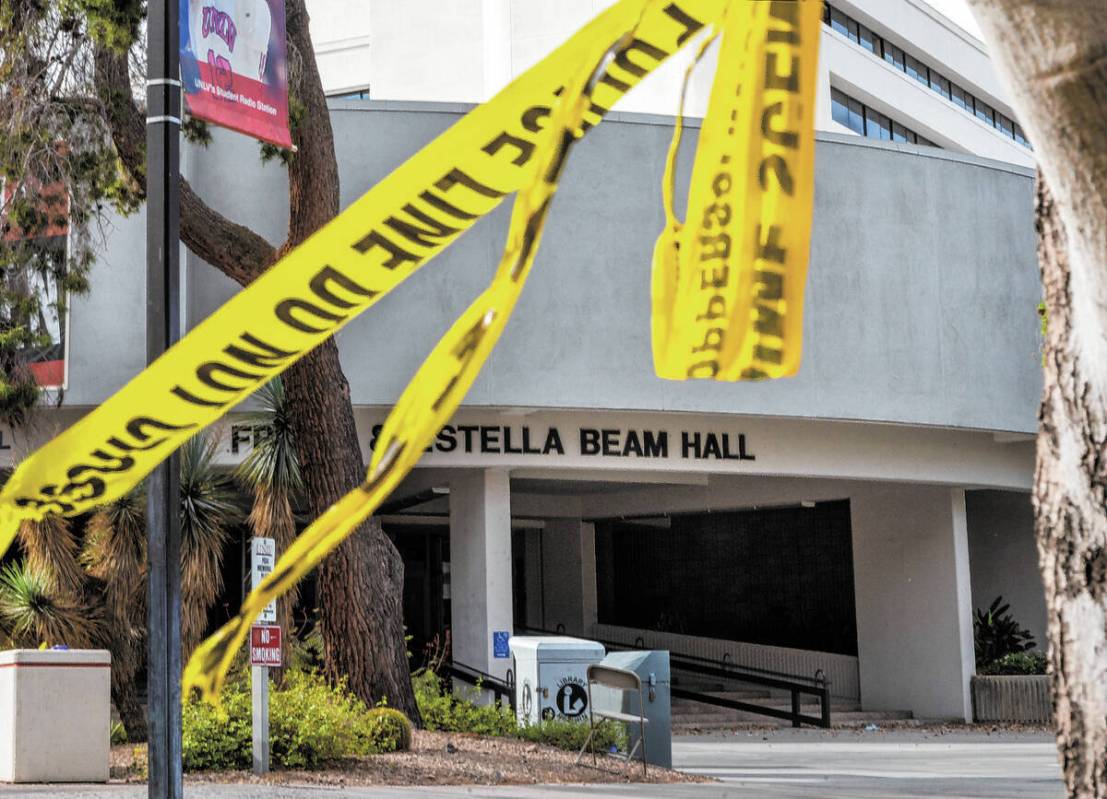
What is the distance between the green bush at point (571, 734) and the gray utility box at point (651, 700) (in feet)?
0.92

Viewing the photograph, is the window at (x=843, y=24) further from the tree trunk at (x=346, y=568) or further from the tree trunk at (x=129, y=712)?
the tree trunk at (x=129, y=712)

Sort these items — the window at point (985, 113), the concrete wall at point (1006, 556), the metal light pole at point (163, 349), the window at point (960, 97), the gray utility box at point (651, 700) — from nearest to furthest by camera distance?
1. the metal light pole at point (163, 349)
2. the gray utility box at point (651, 700)
3. the concrete wall at point (1006, 556)
4. the window at point (960, 97)
5. the window at point (985, 113)

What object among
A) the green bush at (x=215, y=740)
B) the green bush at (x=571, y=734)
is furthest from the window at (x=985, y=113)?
the green bush at (x=215, y=740)

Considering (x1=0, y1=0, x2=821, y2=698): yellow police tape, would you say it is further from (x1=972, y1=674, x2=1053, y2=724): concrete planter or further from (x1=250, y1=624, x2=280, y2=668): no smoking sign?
(x1=972, y1=674, x2=1053, y2=724): concrete planter

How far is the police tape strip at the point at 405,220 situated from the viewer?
3309 mm

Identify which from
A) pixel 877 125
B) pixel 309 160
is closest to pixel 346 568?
pixel 309 160

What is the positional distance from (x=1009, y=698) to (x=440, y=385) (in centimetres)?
2683

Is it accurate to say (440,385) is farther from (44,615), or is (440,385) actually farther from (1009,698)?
(1009,698)

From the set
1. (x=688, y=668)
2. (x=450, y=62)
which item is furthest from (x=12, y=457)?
(x=450, y=62)

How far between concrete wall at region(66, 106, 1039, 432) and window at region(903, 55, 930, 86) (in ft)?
67.5

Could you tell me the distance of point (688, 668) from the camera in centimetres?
3067

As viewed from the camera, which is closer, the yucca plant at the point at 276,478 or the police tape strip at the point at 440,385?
the police tape strip at the point at 440,385

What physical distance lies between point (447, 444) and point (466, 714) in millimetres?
7331

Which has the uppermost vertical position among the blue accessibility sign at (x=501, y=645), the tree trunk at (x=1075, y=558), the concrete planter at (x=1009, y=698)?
the tree trunk at (x=1075, y=558)
